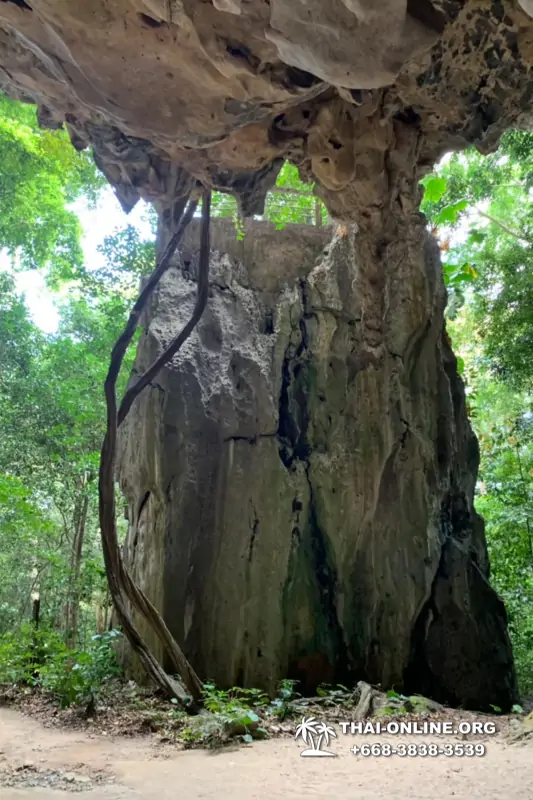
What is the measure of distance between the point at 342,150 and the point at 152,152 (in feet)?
5.30

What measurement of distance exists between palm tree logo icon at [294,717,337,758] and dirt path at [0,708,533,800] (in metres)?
0.09

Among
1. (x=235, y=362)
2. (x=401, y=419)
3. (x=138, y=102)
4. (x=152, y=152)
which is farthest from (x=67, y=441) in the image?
(x=138, y=102)

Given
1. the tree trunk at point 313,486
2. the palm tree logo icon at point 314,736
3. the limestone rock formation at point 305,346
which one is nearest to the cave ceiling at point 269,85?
the limestone rock formation at point 305,346

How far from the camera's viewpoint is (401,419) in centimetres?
795

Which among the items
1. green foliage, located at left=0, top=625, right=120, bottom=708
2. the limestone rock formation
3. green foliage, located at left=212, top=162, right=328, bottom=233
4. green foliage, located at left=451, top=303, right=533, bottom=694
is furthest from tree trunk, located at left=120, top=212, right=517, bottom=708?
green foliage, located at left=451, top=303, right=533, bottom=694

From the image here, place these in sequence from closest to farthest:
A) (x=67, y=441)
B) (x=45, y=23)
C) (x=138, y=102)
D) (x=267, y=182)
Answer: (x=45, y=23)
(x=138, y=102)
(x=267, y=182)
(x=67, y=441)

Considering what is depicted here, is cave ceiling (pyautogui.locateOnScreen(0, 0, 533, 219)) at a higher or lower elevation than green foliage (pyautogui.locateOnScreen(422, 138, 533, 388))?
lower

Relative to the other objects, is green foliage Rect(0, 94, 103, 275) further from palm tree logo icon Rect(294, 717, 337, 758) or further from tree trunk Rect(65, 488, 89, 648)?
palm tree logo icon Rect(294, 717, 337, 758)

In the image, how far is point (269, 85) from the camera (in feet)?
12.7

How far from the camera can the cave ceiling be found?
3.14 meters

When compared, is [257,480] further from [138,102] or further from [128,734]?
[138,102]

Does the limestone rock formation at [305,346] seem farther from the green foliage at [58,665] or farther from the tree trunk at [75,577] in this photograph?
the tree trunk at [75,577]

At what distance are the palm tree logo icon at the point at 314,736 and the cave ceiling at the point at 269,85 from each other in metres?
4.25

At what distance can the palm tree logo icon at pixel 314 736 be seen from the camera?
3.91 m
